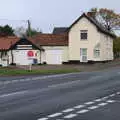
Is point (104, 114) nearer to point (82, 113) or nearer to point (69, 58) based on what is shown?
point (82, 113)

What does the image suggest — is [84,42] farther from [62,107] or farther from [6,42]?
[62,107]

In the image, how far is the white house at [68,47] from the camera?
240ft

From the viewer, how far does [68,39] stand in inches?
2931

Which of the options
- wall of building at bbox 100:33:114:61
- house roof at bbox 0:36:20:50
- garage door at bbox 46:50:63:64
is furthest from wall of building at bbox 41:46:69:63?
wall of building at bbox 100:33:114:61

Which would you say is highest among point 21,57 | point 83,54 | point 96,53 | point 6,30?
point 6,30

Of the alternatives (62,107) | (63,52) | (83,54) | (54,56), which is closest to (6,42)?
(54,56)

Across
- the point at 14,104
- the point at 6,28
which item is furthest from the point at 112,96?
the point at 6,28

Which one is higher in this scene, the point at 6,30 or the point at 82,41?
the point at 6,30

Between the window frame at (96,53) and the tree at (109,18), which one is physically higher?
the tree at (109,18)

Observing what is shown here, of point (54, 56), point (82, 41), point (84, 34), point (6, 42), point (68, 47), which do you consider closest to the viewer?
point (84, 34)

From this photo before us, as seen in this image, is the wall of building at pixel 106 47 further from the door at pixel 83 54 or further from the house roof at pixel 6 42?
the house roof at pixel 6 42

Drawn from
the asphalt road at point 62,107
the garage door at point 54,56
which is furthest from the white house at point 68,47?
the asphalt road at point 62,107

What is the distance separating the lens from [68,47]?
7438cm

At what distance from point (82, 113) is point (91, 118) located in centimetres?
113
